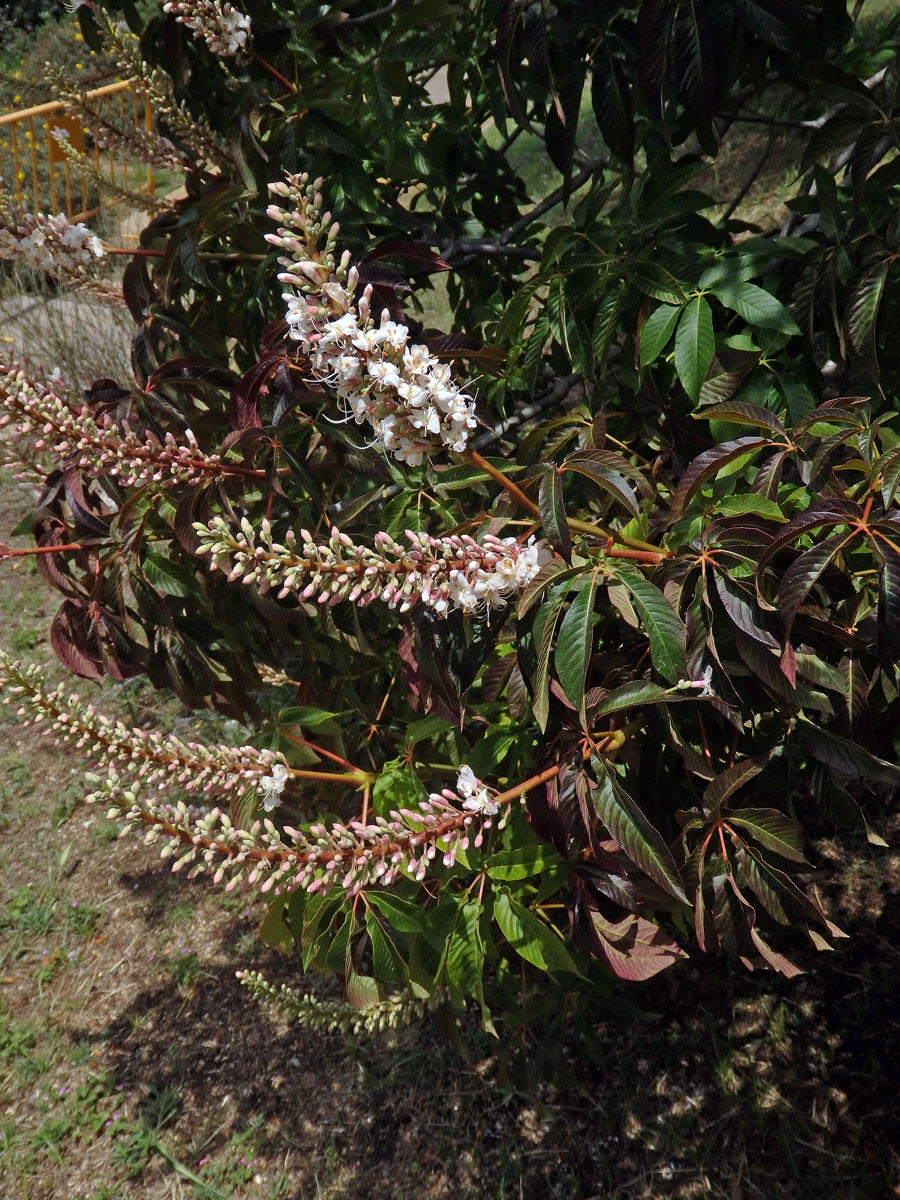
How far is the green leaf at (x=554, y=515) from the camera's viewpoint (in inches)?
52.3

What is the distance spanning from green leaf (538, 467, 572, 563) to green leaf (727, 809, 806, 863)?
0.55m

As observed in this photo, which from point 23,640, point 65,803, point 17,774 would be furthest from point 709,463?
point 23,640

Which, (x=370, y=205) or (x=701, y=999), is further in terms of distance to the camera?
(x=701, y=999)

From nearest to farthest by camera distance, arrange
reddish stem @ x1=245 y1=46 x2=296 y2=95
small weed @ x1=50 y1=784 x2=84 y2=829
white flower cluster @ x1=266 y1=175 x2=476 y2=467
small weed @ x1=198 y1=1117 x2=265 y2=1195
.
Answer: white flower cluster @ x1=266 y1=175 x2=476 y2=467 < reddish stem @ x1=245 y1=46 x2=296 y2=95 < small weed @ x1=198 y1=1117 x2=265 y2=1195 < small weed @ x1=50 y1=784 x2=84 y2=829

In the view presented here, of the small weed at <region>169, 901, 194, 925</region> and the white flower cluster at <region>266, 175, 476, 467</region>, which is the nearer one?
the white flower cluster at <region>266, 175, 476, 467</region>

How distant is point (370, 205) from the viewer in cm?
206

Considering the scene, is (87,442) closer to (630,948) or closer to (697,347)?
(697,347)

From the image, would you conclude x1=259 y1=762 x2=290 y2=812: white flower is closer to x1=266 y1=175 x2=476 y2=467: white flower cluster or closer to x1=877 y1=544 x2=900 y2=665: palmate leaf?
x1=266 y1=175 x2=476 y2=467: white flower cluster

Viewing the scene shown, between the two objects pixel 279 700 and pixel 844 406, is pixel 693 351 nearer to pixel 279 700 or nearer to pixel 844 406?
pixel 844 406

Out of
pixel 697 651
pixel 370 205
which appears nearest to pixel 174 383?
pixel 370 205

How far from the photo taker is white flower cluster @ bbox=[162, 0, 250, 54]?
1812 millimetres

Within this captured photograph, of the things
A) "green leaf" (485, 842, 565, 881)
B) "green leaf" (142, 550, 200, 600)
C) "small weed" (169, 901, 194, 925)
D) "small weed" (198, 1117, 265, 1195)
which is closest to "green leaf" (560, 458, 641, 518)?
"green leaf" (485, 842, 565, 881)

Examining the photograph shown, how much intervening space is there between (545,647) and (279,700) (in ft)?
8.02

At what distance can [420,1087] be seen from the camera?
2562 millimetres
